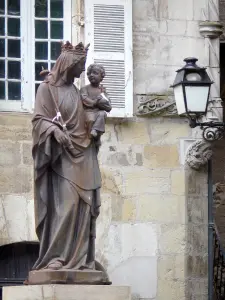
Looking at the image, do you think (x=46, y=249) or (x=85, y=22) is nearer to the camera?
(x=46, y=249)

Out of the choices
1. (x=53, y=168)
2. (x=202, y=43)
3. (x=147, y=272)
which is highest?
(x=202, y=43)

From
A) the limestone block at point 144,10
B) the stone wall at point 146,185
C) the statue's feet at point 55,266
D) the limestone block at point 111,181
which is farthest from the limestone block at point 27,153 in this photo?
the statue's feet at point 55,266

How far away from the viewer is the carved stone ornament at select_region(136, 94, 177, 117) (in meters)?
21.2

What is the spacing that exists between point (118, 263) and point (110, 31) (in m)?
2.72

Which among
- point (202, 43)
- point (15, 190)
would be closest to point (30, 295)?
point (15, 190)

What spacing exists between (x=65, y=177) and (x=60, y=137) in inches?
16.0

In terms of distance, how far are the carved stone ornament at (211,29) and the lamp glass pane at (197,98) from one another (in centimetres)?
292

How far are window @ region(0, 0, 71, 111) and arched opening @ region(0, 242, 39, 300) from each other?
62.5 inches

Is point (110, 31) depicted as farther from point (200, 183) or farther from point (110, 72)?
point (200, 183)

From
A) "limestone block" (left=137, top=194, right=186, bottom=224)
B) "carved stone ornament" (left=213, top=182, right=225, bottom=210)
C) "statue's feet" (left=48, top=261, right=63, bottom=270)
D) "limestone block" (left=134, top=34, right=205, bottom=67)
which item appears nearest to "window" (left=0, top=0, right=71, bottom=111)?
"limestone block" (left=134, top=34, right=205, bottom=67)

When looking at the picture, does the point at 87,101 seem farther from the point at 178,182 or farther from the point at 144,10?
the point at 144,10

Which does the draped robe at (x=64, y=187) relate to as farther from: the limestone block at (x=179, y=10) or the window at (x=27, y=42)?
the limestone block at (x=179, y=10)

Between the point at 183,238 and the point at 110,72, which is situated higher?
the point at 110,72

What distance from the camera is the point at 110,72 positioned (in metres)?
21.2
